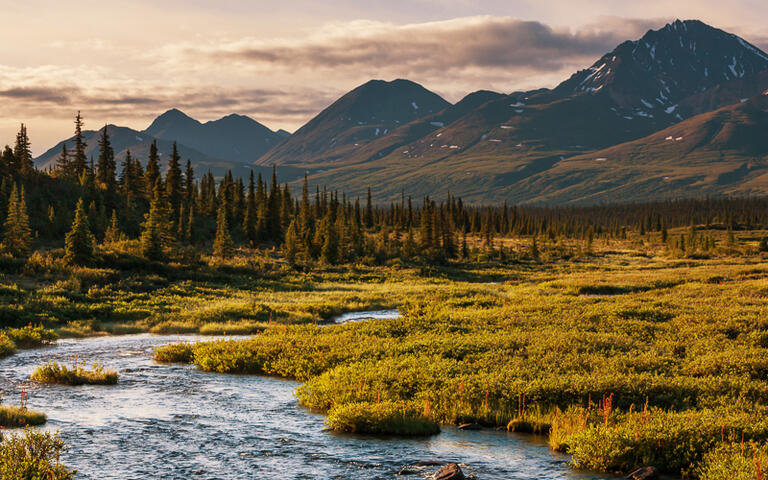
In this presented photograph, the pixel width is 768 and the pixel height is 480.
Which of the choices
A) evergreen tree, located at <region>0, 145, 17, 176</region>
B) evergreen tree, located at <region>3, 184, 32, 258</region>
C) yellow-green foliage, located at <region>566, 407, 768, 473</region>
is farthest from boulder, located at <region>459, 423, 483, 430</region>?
evergreen tree, located at <region>0, 145, 17, 176</region>

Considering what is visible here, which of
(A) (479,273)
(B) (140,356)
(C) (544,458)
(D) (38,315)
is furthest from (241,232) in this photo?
(C) (544,458)

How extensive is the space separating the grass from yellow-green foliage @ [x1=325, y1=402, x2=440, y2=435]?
9515mm

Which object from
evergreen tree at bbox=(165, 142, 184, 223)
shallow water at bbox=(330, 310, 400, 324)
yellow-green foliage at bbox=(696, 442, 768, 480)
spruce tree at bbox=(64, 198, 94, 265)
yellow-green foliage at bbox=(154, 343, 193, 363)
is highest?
evergreen tree at bbox=(165, 142, 184, 223)

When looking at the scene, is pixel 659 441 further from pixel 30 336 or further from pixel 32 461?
pixel 30 336

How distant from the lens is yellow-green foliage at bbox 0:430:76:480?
11633 mm

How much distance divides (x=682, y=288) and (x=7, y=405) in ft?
163

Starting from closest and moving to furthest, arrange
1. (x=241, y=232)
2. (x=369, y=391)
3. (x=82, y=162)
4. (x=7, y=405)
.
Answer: (x=7, y=405) < (x=369, y=391) < (x=241, y=232) < (x=82, y=162)

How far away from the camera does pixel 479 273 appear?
8175 centimetres

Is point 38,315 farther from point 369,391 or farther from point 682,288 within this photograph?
point 682,288

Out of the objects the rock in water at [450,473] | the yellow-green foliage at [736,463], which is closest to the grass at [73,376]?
the rock in water at [450,473]

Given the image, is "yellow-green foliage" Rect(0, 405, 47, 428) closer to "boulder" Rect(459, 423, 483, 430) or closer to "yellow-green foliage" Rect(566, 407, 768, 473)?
"boulder" Rect(459, 423, 483, 430)

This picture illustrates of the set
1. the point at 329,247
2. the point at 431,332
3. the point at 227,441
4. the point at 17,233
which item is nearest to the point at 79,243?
the point at 17,233

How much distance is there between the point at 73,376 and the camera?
72.6 ft

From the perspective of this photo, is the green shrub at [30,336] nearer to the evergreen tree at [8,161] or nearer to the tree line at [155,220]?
the tree line at [155,220]
